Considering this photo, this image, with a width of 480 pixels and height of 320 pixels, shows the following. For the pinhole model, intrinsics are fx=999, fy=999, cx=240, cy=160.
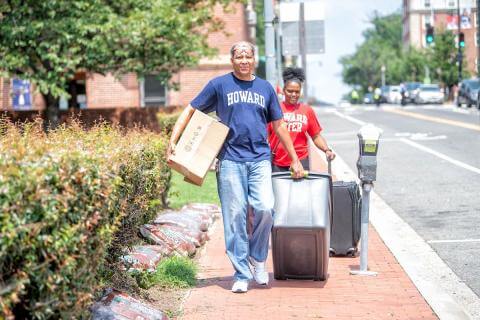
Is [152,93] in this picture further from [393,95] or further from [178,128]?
[393,95]

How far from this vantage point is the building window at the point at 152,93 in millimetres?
39062

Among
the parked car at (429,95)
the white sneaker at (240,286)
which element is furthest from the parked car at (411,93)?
the white sneaker at (240,286)

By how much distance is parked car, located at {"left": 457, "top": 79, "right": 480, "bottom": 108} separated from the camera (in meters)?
52.8

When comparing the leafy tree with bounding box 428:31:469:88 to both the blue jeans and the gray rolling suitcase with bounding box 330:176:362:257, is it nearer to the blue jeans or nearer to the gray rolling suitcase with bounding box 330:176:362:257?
the gray rolling suitcase with bounding box 330:176:362:257

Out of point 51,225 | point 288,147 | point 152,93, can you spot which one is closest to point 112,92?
point 152,93

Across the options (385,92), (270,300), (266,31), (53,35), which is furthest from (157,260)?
(385,92)

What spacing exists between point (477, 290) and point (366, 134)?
1571 mm

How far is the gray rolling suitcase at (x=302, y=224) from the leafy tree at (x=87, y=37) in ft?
47.3

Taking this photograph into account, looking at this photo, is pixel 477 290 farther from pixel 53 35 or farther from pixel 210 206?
pixel 53 35

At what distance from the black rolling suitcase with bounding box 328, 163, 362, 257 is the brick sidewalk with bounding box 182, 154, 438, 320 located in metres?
0.45

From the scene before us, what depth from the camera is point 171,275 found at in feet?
27.7

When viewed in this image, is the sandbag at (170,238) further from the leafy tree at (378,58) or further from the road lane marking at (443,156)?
the leafy tree at (378,58)

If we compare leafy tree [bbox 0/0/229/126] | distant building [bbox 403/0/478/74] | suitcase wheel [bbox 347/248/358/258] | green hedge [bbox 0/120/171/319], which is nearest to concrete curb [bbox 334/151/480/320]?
suitcase wheel [bbox 347/248/358/258]

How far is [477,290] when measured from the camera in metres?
8.17
